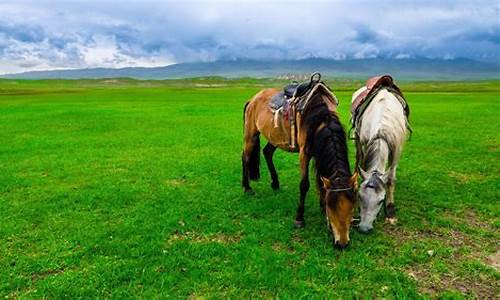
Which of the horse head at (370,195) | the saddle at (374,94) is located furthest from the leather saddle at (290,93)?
the horse head at (370,195)

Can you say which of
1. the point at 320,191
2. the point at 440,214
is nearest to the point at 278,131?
the point at 320,191

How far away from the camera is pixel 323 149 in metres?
6.04

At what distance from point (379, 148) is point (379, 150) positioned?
4 cm

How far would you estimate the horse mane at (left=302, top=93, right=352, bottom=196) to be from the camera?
581cm

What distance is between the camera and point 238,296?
190 inches

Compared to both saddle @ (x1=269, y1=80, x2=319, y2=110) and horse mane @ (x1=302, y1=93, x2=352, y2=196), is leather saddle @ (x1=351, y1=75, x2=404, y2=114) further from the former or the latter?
horse mane @ (x1=302, y1=93, x2=352, y2=196)

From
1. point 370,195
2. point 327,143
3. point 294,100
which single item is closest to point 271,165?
point 294,100

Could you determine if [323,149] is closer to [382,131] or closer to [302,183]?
[302,183]

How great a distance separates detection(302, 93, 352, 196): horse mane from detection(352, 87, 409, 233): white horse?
52 centimetres

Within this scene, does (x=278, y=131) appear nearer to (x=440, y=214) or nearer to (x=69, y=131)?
(x=440, y=214)

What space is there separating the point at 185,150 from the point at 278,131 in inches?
272

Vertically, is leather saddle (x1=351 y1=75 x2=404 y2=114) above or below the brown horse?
above

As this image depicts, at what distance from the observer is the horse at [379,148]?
6027 millimetres

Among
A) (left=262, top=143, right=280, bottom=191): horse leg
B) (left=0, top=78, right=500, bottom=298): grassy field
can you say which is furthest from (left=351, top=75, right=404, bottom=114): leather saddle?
(left=0, top=78, right=500, bottom=298): grassy field
